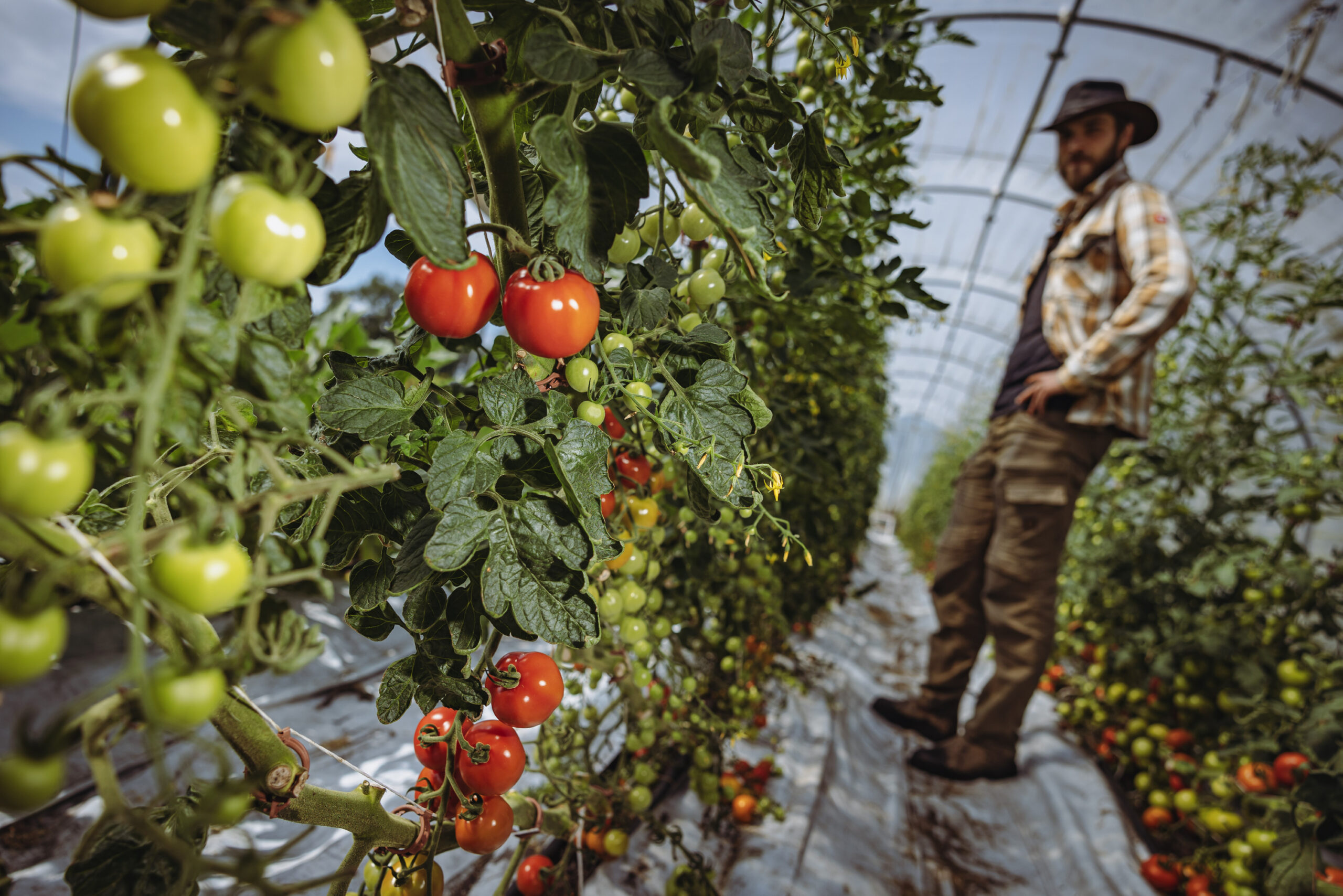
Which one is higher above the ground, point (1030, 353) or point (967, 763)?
point (1030, 353)

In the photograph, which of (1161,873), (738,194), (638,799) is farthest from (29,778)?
(1161,873)

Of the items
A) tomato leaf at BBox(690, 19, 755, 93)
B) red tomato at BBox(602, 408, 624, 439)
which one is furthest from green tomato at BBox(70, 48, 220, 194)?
red tomato at BBox(602, 408, 624, 439)

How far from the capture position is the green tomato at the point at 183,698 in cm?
18

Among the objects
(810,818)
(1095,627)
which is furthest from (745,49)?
(1095,627)

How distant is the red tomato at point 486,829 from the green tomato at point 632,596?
240 mm

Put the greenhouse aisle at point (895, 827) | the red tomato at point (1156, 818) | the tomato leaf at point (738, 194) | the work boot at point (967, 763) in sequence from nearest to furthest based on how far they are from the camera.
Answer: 1. the tomato leaf at point (738, 194)
2. the greenhouse aisle at point (895, 827)
3. the red tomato at point (1156, 818)
4. the work boot at point (967, 763)

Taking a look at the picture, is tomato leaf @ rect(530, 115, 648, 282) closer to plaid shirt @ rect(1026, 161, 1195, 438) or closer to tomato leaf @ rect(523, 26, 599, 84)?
tomato leaf @ rect(523, 26, 599, 84)

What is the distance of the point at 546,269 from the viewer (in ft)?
1.24

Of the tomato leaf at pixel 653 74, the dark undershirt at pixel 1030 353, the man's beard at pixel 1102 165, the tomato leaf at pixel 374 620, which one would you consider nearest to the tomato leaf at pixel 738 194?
the tomato leaf at pixel 653 74

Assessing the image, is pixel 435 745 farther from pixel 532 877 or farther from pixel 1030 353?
pixel 1030 353

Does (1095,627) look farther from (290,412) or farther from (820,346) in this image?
(290,412)

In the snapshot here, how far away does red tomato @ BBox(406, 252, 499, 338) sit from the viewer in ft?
1.18

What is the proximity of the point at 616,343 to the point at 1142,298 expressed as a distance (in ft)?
5.05

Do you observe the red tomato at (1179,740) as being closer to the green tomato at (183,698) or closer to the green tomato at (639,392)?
the green tomato at (639,392)
